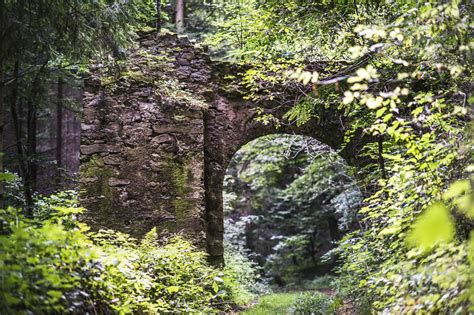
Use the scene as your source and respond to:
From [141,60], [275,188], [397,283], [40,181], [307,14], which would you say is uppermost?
[307,14]

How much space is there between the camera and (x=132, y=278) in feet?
13.6

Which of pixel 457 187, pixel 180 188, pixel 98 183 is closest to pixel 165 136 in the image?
pixel 180 188

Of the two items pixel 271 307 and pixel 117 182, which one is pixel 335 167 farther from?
pixel 117 182

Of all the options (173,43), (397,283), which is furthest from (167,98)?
(397,283)

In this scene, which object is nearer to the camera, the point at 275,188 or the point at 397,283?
the point at 397,283

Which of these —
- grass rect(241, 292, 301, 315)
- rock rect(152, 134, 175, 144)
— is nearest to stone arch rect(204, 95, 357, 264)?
rock rect(152, 134, 175, 144)

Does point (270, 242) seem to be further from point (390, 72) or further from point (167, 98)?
point (390, 72)

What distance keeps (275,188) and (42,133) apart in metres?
8.43

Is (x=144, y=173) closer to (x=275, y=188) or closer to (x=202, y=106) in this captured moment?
(x=202, y=106)

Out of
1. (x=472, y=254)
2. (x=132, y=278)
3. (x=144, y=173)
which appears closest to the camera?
(x=472, y=254)

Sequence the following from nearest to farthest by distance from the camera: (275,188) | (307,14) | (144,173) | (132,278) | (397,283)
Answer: (397,283) < (132,278) < (307,14) < (144,173) < (275,188)

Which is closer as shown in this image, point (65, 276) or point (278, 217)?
point (65, 276)

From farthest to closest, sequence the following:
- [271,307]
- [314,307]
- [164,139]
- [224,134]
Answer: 1. [271,307]
2. [224,134]
3. [314,307]
4. [164,139]

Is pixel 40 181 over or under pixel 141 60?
under
